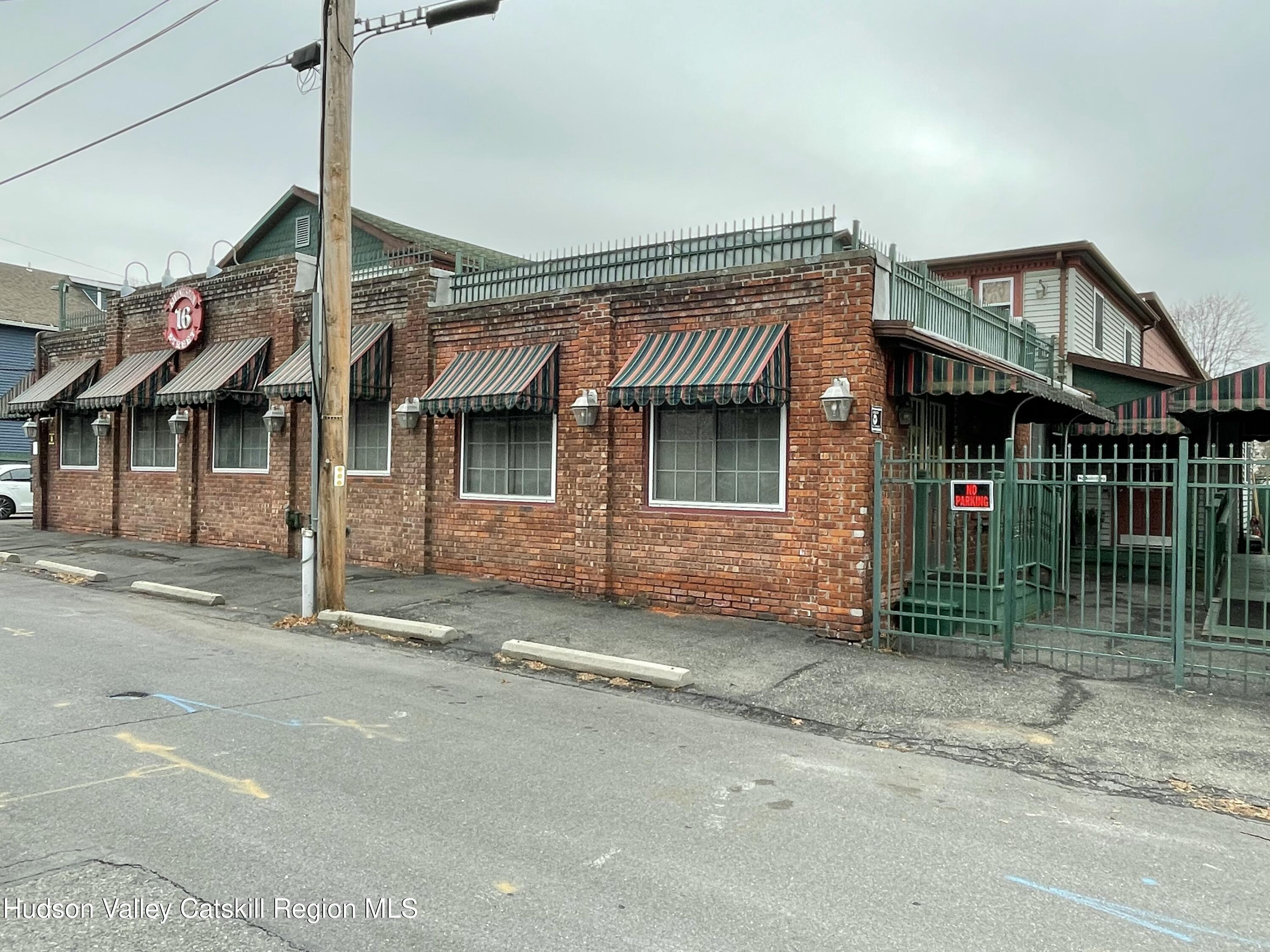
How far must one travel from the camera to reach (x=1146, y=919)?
388cm

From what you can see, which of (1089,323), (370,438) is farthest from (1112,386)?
(370,438)

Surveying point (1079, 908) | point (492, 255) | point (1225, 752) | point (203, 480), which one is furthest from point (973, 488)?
point (492, 255)

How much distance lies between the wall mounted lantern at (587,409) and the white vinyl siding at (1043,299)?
44.3ft

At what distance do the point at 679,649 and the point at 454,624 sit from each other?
2.79m

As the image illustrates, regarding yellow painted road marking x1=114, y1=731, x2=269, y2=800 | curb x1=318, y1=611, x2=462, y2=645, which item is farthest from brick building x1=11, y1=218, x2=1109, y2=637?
yellow painted road marking x1=114, y1=731, x2=269, y2=800

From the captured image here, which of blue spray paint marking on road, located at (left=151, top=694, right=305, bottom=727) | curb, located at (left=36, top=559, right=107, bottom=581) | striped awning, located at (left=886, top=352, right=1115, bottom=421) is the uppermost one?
striped awning, located at (left=886, top=352, right=1115, bottom=421)

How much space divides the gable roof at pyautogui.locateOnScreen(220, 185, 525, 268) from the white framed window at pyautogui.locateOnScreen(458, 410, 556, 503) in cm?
631

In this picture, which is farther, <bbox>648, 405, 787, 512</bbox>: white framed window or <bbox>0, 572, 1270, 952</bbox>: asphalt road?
<bbox>648, 405, 787, 512</bbox>: white framed window

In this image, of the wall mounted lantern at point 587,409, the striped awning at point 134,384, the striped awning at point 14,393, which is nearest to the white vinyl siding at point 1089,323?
the wall mounted lantern at point 587,409

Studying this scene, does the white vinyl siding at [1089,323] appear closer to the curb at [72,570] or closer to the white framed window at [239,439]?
the white framed window at [239,439]

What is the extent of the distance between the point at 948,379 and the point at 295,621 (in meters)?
7.86

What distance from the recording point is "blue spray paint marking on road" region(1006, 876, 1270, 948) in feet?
12.2

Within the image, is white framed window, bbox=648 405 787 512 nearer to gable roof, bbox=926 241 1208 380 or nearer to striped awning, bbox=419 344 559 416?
striped awning, bbox=419 344 559 416

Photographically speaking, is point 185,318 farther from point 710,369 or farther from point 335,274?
point 710,369
